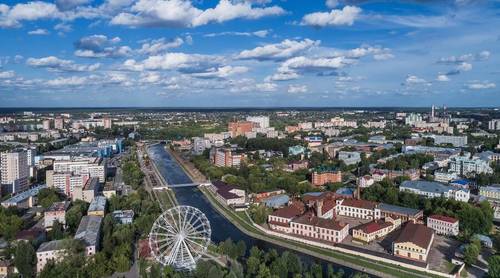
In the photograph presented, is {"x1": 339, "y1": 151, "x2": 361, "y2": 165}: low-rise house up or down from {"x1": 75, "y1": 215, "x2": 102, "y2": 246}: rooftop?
up

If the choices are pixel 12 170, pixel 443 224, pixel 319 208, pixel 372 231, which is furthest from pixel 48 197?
pixel 443 224

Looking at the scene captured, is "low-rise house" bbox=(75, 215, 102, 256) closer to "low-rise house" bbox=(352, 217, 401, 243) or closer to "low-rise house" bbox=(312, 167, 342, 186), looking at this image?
"low-rise house" bbox=(352, 217, 401, 243)

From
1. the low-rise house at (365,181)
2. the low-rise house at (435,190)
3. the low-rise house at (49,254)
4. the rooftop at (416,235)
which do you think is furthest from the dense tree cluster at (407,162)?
the low-rise house at (49,254)

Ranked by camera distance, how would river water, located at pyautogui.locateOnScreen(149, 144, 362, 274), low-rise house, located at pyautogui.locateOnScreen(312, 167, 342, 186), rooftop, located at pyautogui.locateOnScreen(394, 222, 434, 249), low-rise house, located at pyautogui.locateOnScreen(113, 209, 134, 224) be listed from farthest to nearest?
low-rise house, located at pyautogui.locateOnScreen(312, 167, 342, 186) < low-rise house, located at pyautogui.locateOnScreen(113, 209, 134, 224) < river water, located at pyautogui.locateOnScreen(149, 144, 362, 274) < rooftop, located at pyautogui.locateOnScreen(394, 222, 434, 249)

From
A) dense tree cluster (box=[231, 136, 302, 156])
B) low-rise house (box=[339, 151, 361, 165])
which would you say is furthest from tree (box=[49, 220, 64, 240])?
dense tree cluster (box=[231, 136, 302, 156])

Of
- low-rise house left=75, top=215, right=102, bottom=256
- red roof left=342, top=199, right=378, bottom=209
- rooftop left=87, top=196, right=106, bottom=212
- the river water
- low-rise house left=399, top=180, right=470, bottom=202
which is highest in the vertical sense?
low-rise house left=399, top=180, right=470, bottom=202

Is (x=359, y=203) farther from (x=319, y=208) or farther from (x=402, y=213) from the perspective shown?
(x=319, y=208)
